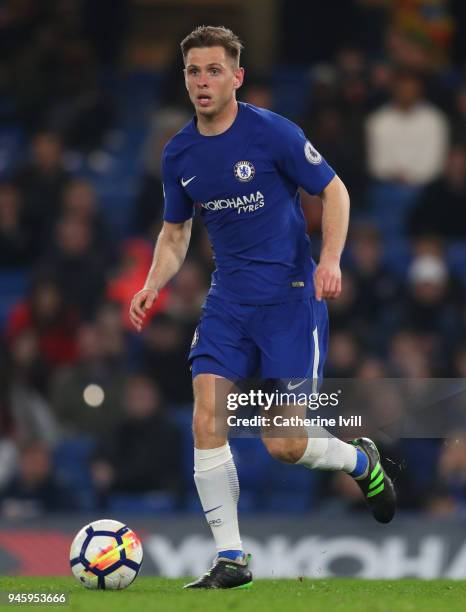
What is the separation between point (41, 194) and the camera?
13.2 m

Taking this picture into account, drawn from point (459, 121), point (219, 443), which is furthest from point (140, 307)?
point (459, 121)

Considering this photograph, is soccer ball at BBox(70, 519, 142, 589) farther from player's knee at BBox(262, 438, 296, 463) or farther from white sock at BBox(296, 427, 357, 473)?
white sock at BBox(296, 427, 357, 473)

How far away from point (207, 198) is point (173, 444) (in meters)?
4.30

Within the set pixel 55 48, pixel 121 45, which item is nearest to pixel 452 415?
pixel 55 48

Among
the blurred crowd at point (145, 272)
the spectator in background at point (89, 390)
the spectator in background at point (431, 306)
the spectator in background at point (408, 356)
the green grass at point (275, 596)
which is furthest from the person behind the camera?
the spectator in background at point (431, 306)

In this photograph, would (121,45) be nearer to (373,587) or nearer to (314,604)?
(373,587)

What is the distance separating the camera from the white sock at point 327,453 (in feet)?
23.8

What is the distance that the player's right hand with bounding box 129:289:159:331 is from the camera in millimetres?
7055

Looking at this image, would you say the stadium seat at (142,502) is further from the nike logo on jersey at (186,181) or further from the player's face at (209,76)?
the player's face at (209,76)

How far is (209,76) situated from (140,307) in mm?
1045

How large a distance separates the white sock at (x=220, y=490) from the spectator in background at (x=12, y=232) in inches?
254

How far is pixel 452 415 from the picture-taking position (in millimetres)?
8469

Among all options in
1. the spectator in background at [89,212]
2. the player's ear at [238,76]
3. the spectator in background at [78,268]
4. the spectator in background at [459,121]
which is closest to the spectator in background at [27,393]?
the spectator in background at [78,268]

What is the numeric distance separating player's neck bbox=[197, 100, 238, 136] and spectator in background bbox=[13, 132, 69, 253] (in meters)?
6.14
